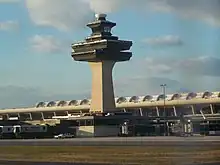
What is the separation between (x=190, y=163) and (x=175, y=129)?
132111 millimetres

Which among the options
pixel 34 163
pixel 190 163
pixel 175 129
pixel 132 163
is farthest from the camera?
pixel 175 129

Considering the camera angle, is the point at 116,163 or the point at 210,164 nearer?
the point at 210,164

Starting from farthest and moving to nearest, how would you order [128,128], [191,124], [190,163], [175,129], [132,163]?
[128,128], [175,129], [191,124], [132,163], [190,163]

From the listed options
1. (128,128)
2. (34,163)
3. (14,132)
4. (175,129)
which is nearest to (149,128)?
(128,128)

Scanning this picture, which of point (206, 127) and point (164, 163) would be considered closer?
point (164, 163)

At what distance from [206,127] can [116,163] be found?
388ft

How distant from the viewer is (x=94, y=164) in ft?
156

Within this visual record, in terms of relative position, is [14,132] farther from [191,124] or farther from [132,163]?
[132,163]

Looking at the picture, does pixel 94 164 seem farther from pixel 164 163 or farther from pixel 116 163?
pixel 164 163

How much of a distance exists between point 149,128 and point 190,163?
509 feet

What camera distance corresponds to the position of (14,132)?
586 feet

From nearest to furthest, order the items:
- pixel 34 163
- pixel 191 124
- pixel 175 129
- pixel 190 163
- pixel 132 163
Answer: pixel 190 163
pixel 132 163
pixel 34 163
pixel 191 124
pixel 175 129

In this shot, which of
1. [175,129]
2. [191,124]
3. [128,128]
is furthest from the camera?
[128,128]

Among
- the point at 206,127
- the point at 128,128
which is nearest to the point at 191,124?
the point at 206,127
